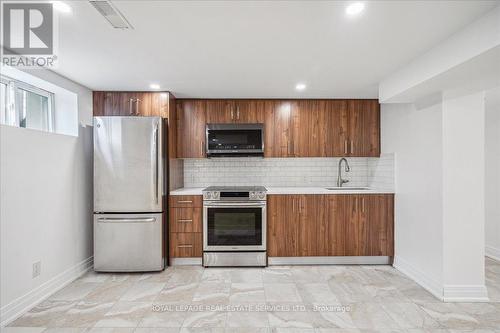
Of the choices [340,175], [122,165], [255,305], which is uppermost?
[122,165]

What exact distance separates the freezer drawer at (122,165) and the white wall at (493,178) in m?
Answer: 4.73

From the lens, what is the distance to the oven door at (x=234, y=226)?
12.7 feet

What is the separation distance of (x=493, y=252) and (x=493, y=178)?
3.49 feet

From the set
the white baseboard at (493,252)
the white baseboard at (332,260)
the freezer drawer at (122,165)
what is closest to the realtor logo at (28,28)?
the freezer drawer at (122,165)

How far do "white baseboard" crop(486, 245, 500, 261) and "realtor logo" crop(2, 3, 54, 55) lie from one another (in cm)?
572

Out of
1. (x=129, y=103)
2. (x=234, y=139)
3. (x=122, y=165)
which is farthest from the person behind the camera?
(x=234, y=139)

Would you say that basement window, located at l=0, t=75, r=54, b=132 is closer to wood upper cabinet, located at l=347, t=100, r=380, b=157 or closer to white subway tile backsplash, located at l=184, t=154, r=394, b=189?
white subway tile backsplash, located at l=184, t=154, r=394, b=189

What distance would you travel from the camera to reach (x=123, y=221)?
11.7 ft

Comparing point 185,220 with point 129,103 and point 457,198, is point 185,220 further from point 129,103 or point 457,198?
point 457,198

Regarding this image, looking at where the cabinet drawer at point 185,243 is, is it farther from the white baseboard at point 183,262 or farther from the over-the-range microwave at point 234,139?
the over-the-range microwave at point 234,139

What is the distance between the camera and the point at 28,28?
6.82 ft

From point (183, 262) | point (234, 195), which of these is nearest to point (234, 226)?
point (234, 195)

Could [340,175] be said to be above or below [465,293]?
above

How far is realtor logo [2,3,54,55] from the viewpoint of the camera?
184 centimetres
